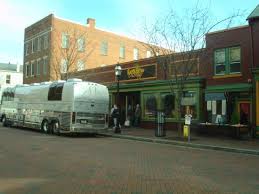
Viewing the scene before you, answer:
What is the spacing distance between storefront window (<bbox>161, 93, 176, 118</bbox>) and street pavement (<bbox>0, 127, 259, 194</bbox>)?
11.9 m

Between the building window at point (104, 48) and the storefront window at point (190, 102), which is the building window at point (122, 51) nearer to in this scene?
the building window at point (104, 48)

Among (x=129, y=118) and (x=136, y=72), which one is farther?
(x=129, y=118)

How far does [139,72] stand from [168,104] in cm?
408

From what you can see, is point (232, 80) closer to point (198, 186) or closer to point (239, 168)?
point (239, 168)

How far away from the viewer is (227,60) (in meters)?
22.9

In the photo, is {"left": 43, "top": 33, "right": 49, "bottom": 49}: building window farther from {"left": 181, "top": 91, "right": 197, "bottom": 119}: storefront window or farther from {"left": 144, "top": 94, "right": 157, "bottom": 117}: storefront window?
{"left": 181, "top": 91, "right": 197, "bottom": 119}: storefront window

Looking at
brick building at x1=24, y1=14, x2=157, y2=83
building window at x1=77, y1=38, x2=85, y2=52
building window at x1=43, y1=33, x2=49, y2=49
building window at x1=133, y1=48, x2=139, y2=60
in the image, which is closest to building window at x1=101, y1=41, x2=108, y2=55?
brick building at x1=24, y1=14, x2=157, y2=83

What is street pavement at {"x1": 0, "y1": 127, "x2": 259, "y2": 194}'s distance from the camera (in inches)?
322

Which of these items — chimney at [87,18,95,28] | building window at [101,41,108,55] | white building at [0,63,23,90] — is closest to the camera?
chimney at [87,18,95,28]

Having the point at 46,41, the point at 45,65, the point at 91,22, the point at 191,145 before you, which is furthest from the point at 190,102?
the point at 91,22

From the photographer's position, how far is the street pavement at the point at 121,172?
817 cm

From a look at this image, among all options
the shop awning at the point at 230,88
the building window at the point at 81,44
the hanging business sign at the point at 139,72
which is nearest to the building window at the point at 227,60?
the shop awning at the point at 230,88

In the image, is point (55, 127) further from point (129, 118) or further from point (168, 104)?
point (129, 118)

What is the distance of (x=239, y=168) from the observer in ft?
37.4
